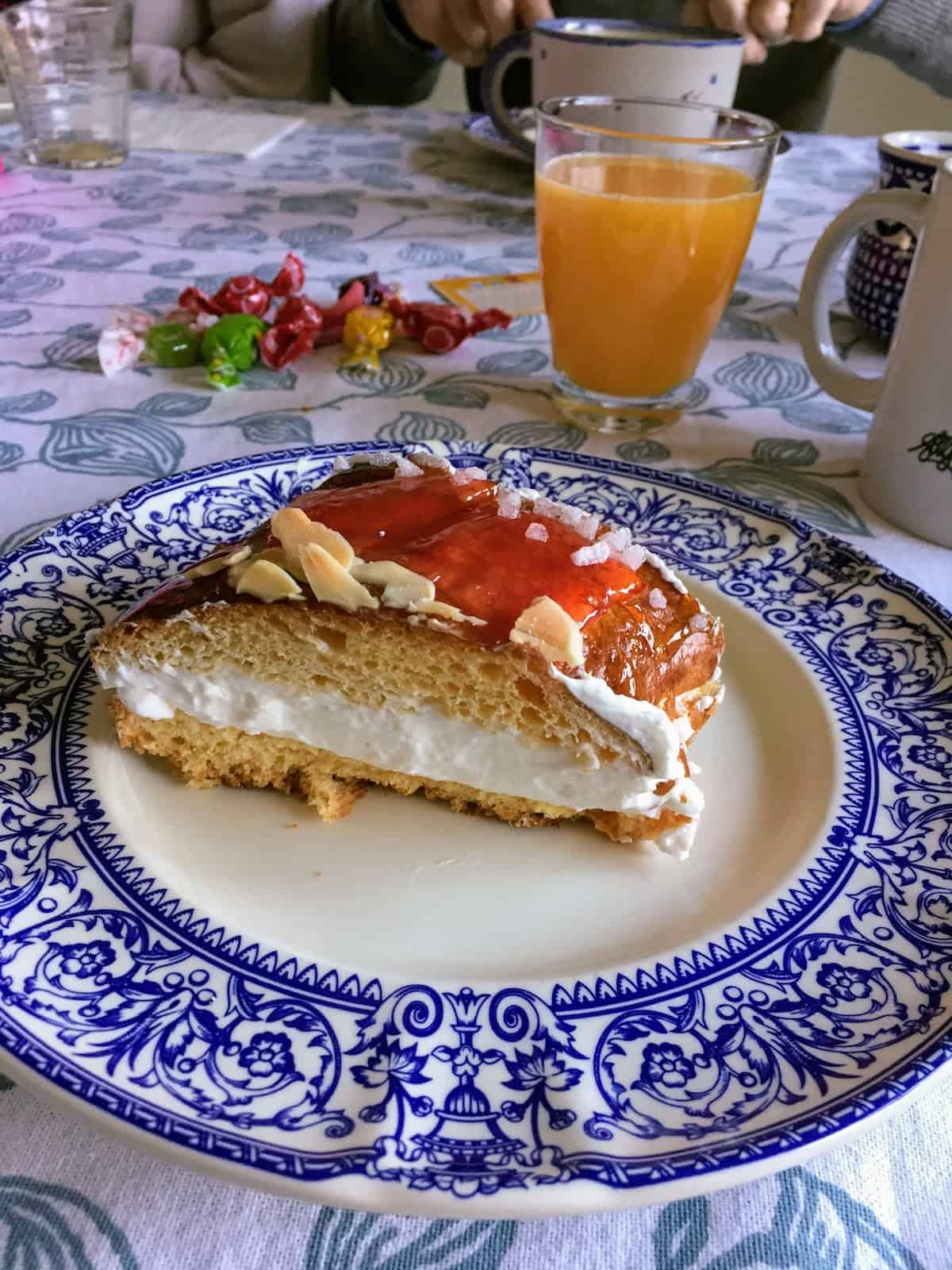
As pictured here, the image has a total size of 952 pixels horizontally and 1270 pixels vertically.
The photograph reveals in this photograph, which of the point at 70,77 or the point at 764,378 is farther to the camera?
the point at 70,77

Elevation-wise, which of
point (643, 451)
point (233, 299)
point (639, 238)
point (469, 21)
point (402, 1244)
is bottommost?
point (402, 1244)

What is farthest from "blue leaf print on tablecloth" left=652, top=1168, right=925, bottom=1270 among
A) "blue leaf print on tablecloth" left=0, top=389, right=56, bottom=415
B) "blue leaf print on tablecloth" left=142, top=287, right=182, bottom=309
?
"blue leaf print on tablecloth" left=142, top=287, right=182, bottom=309

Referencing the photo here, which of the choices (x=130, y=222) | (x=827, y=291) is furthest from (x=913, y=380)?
(x=130, y=222)

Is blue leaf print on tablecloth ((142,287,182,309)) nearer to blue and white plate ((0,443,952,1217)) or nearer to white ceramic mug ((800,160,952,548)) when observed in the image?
blue and white plate ((0,443,952,1217))

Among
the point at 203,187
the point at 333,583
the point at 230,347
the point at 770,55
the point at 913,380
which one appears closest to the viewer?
the point at 333,583

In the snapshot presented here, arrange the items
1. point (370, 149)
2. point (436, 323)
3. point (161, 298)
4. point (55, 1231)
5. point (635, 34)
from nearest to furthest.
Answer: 1. point (55, 1231)
2. point (436, 323)
3. point (161, 298)
4. point (635, 34)
5. point (370, 149)

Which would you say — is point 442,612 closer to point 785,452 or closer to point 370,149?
point 785,452
